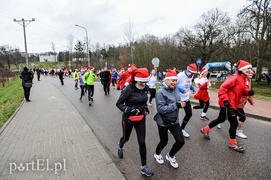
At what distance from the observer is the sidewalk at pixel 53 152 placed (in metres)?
3.57

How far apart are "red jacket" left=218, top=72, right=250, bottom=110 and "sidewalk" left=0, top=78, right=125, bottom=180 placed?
275 centimetres

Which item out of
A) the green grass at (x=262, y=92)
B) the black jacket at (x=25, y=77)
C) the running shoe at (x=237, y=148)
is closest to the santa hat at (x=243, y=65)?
the running shoe at (x=237, y=148)

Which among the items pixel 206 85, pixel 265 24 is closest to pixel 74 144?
pixel 206 85

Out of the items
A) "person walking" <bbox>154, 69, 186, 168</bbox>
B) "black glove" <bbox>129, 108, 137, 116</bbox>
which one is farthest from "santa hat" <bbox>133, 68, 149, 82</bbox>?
"black glove" <bbox>129, 108, 137, 116</bbox>

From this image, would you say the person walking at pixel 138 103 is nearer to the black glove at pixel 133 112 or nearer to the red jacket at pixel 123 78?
the black glove at pixel 133 112

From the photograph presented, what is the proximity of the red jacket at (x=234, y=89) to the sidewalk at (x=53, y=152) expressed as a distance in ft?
9.03

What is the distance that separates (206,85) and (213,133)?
1747 mm

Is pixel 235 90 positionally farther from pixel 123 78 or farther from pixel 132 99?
pixel 123 78

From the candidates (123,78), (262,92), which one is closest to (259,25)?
(262,92)

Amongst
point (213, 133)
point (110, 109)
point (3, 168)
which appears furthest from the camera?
point (110, 109)

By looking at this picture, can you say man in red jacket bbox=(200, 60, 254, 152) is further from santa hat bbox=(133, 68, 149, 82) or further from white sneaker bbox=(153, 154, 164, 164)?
santa hat bbox=(133, 68, 149, 82)

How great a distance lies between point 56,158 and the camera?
4125mm

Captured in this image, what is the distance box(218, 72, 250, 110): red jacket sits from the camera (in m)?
4.21

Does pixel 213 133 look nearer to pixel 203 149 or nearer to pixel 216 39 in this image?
pixel 203 149
